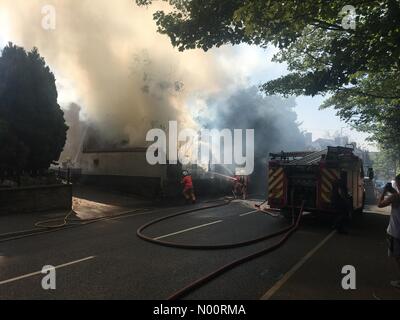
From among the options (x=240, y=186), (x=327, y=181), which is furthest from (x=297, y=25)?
(x=240, y=186)

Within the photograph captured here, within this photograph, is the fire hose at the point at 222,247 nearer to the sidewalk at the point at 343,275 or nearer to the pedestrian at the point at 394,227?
the sidewalk at the point at 343,275

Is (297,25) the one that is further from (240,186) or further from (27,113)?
(240,186)

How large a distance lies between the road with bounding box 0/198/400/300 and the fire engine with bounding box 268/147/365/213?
877 mm

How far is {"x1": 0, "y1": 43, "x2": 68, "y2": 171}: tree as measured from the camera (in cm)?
1345

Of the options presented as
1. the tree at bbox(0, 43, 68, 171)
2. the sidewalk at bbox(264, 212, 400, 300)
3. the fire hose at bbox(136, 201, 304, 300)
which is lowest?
the sidewalk at bbox(264, 212, 400, 300)

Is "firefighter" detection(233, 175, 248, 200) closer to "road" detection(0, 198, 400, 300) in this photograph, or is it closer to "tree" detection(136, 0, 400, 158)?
"tree" detection(136, 0, 400, 158)

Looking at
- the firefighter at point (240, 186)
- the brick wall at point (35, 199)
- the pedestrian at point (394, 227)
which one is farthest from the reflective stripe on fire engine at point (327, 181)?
the firefighter at point (240, 186)

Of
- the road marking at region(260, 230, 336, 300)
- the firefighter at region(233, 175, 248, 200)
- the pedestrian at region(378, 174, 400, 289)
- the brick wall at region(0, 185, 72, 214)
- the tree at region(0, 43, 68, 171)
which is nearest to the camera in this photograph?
the road marking at region(260, 230, 336, 300)

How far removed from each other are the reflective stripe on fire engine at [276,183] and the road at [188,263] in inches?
50.7

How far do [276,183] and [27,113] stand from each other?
30.9 ft

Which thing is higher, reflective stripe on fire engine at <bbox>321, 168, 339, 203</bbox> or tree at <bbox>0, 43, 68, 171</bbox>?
tree at <bbox>0, 43, 68, 171</bbox>

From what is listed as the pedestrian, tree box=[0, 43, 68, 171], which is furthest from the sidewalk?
tree box=[0, 43, 68, 171]

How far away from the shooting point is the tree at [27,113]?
13.4 m
